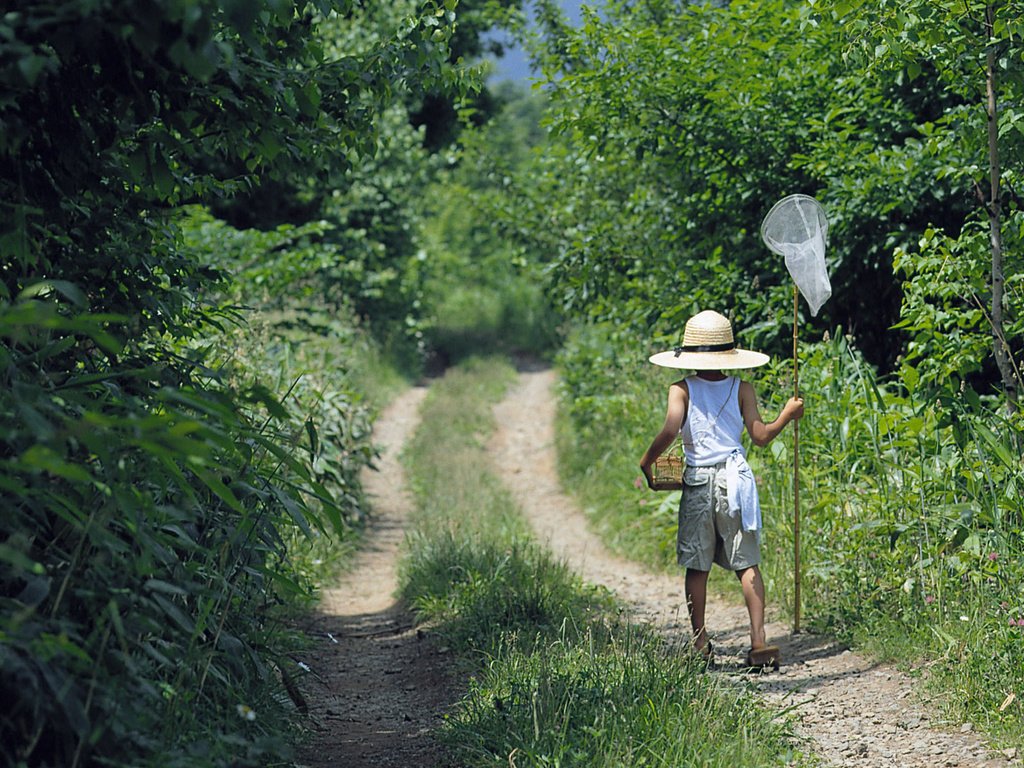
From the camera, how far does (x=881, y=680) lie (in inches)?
226

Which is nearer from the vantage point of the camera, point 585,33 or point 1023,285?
point 1023,285

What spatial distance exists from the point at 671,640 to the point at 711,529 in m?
1.00

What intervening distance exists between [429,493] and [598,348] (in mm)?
3477

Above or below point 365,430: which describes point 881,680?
below

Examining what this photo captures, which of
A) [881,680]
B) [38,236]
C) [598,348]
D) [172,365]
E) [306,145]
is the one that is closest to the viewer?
[38,236]

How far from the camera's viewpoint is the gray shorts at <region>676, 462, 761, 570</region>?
6.00 metres

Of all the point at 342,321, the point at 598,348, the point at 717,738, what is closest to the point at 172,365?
the point at 717,738

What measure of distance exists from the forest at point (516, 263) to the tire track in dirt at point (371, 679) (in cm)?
27

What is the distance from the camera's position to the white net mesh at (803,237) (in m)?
6.66

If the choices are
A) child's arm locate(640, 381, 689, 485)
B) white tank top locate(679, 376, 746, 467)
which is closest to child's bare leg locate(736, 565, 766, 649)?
white tank top locate(679, 376, 746, 467)

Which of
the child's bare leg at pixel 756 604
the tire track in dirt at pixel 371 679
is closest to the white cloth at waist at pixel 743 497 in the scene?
the child's bare leg at pixel 756 604

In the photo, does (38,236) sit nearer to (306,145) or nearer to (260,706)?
(306,145)

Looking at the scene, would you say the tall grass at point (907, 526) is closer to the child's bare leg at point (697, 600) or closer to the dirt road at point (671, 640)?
the dirt road at point (671, 640)

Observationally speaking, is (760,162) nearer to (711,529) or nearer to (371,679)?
(711,529)
